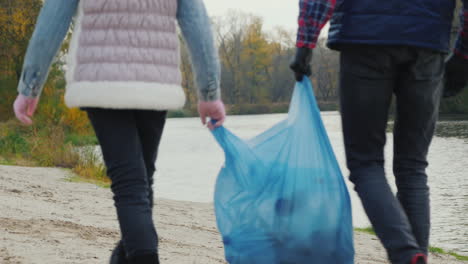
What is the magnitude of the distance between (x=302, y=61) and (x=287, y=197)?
0.54 m

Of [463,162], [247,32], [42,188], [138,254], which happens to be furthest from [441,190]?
[247,32]

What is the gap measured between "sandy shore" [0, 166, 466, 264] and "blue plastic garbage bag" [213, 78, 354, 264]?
0.76 m

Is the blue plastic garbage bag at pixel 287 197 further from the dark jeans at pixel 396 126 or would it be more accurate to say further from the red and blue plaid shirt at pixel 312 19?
the red and blue plaid shirt at pixel 312 19

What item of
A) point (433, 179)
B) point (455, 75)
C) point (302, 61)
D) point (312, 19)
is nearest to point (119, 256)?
point (302, 61)

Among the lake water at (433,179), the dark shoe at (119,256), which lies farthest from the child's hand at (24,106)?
the lake water at (433,179)

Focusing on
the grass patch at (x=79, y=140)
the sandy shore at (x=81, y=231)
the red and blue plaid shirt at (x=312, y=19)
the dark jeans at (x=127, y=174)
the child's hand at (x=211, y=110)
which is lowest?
the grass patch at (x=79, y=140)

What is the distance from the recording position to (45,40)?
78.5 inches

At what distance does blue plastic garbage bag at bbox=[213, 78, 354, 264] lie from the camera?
2.44 meters

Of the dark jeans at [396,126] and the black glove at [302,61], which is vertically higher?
→ the black glove at [302,61]

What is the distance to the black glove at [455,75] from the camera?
8.11ft

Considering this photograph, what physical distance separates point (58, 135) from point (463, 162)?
860 cm

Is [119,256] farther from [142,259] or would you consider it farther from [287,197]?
[287,197]

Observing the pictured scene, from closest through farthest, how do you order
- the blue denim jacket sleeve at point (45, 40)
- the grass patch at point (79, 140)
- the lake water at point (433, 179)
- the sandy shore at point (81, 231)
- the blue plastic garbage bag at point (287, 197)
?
the blue denim jacket sleeve at point (45, 40) → the blue plastic garbage bag at point (287, 197) → the sandy shore at point (81, 231) → the lake water at point (433, 179) → the grass patch at point (79, 140)

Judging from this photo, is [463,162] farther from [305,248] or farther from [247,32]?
[247,32]
